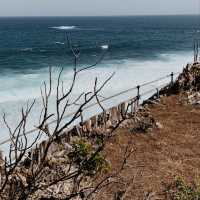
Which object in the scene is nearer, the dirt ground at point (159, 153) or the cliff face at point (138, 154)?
the cliff face at point (138, 154)

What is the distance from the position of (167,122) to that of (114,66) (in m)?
33.1

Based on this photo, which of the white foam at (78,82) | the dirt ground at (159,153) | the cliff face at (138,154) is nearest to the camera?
the cliff face at (138,154)

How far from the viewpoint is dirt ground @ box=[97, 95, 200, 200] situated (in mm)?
11242

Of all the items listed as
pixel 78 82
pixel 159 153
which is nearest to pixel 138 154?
pixel 159 153

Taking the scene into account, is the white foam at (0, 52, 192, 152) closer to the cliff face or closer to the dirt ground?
the cliff face

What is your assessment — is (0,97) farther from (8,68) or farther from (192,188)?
(192,188)

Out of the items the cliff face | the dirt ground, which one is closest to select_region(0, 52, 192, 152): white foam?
the cliff face

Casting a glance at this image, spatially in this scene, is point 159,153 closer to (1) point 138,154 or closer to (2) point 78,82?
(1) point 138,154

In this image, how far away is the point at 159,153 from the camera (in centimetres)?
1359

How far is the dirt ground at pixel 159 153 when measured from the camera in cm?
1124

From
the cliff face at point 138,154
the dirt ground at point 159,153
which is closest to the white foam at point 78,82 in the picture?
the cliff face at point 138,154

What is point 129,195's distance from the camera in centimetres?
1095

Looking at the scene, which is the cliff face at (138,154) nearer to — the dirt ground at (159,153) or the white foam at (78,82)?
the dirt ground at (159,153)

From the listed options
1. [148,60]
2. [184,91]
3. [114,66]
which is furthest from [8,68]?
[184,91]
